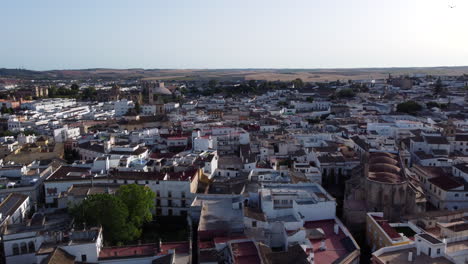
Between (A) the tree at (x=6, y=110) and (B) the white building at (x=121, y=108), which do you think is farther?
(B) the white building at (x=121, y=108)

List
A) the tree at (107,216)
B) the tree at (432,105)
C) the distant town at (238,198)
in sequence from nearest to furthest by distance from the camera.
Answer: the distant town at (238,198) < the tree at (107,216) < the tree at (432,105)

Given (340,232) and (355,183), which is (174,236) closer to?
(340,232)

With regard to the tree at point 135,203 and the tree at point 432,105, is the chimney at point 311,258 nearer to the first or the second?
the tree at point 135,203

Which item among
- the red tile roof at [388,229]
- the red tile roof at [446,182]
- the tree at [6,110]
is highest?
the tree at [6,110]

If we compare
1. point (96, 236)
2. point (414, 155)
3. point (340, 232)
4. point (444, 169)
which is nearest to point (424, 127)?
point (414, 155)

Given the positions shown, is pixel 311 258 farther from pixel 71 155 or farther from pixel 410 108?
pixel 410 108

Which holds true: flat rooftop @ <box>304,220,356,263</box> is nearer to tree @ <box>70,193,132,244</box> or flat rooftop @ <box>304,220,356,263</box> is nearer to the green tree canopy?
the green tree canopy

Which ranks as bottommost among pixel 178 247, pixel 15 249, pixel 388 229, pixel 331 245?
pixel 331 245

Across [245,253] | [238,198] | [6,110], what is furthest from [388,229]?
[6,110]

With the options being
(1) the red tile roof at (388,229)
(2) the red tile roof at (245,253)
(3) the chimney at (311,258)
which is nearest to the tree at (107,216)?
(2) the red tile roof at (245,253)
